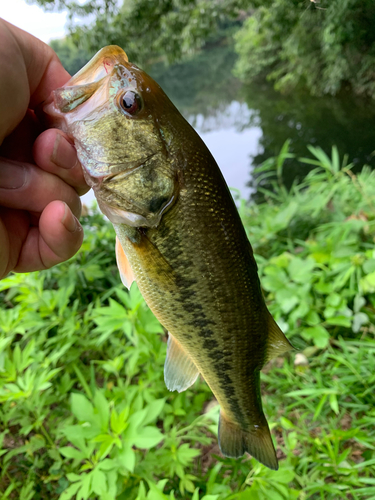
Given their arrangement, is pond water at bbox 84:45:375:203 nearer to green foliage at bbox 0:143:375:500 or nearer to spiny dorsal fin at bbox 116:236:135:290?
green foliage at bbox 0:143:375:500

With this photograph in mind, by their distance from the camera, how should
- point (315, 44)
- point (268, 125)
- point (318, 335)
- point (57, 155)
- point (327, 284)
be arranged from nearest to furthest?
point (57, 155) → point (318, 335) → point (327, 284) → point (315, 44) → point (268, 125)

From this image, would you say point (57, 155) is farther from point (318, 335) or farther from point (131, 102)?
point (318, 335)

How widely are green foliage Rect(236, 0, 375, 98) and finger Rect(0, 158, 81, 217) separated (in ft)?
4.61

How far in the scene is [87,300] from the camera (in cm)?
354

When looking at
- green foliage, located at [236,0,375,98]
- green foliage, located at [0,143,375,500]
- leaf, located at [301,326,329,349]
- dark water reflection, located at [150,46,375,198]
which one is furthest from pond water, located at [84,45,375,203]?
leaf, located at [301,326,329,349]

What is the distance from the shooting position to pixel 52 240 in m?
1.35

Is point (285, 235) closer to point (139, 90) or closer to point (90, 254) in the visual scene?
point (90, 254)

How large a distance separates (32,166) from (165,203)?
2.11 ft

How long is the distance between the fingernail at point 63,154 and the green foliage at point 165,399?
3.21ft

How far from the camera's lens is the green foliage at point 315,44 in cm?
384

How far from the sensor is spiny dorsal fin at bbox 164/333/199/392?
4.89 ft

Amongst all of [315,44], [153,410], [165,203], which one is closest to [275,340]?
[153,410]

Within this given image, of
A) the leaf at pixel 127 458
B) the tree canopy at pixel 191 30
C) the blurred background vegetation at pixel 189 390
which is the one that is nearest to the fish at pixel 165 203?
the leaf at pixel 127 458

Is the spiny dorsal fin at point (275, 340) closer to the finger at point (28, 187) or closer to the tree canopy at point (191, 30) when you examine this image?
the finger at point (28, 187)
